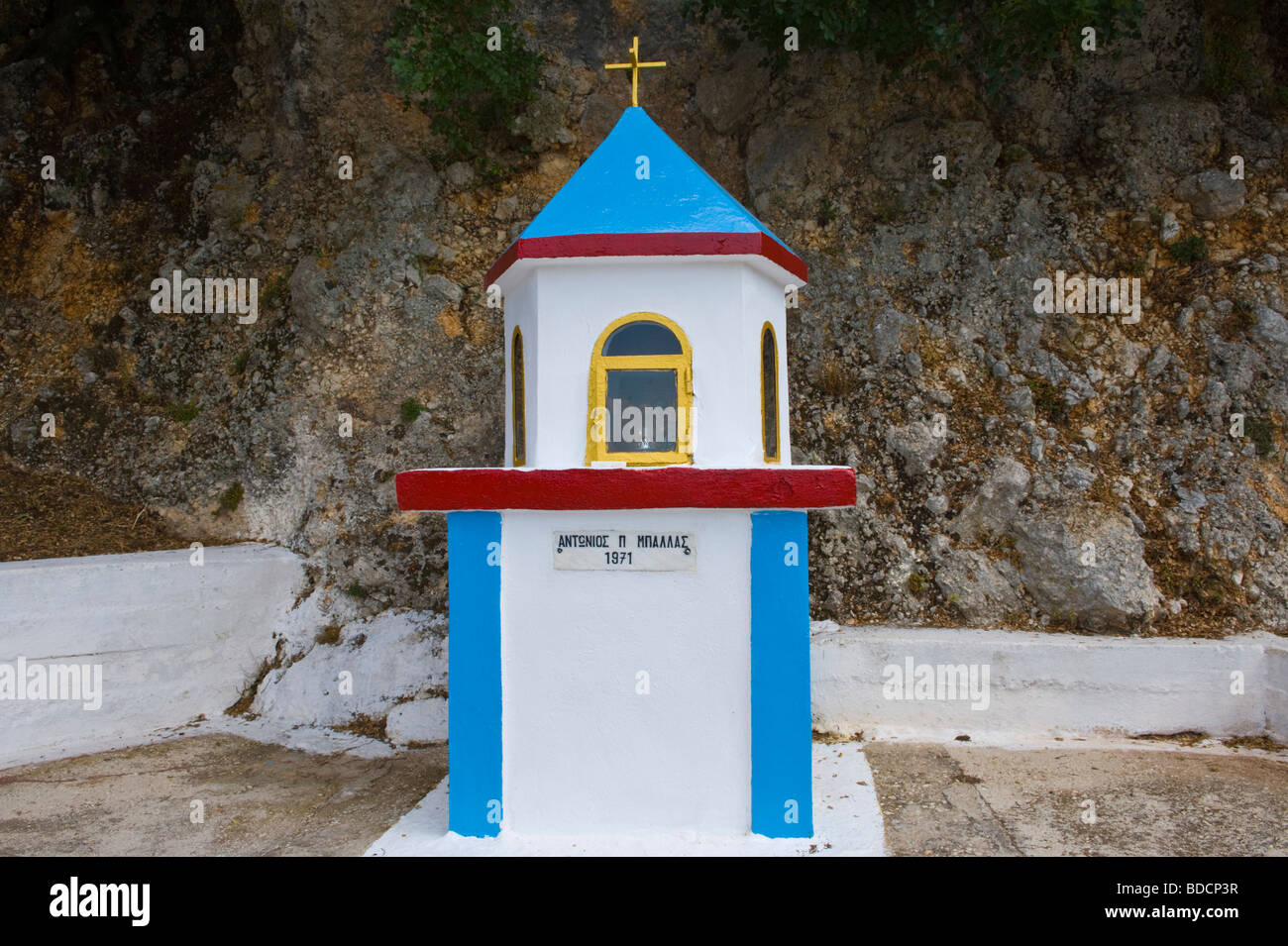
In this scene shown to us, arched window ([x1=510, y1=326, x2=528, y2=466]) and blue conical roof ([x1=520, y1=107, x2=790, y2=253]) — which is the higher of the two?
blue conical roof ([x1=520, y1=107, x2=790, y2=253])

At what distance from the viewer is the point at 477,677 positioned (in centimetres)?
573

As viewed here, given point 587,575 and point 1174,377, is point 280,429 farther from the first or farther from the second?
point 1174,377

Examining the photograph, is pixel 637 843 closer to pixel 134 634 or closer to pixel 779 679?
pixel 779 679

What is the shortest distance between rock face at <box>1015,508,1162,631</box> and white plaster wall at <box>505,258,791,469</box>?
15.2ft

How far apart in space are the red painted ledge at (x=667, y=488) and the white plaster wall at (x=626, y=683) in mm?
169

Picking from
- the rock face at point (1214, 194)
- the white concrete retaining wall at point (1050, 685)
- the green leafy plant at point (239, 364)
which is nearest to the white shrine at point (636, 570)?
the white concrete retaining wall at point (1050, 685)

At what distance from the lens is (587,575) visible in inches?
225

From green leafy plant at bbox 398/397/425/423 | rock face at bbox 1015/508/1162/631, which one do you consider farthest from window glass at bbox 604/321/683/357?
green leafy plant at bbox 398/397/425/423

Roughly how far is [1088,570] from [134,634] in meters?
9.19

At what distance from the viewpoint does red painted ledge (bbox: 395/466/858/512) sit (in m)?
5.45

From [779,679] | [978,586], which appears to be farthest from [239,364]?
[978,586]

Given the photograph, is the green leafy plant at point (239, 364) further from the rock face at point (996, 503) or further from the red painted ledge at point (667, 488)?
the rock face at point (996, 503)

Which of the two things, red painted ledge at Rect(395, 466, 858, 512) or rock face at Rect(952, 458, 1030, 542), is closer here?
red painted ledge at Rect(395, 466, 858, 512)

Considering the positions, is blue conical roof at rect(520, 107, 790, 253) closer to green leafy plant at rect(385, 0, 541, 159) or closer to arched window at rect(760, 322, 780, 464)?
arched window at rect(760, 322, 780, 464)
